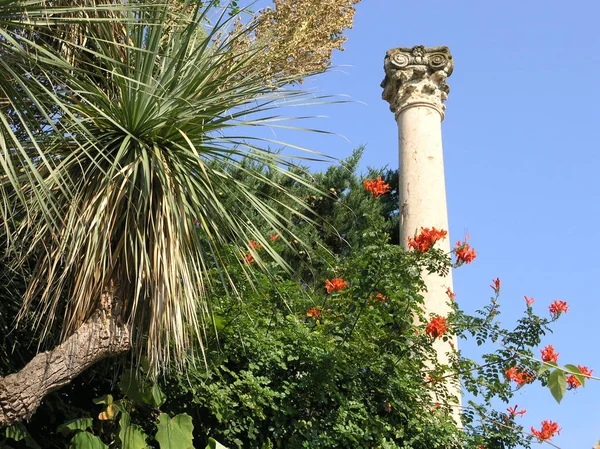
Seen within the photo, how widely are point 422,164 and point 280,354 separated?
8.65 ft

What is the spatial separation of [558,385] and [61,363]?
1.86m

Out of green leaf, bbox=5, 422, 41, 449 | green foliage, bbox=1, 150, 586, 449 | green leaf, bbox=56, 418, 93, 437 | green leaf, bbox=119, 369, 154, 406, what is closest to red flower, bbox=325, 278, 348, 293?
green foliage, bbox=1, 150, 586, 449

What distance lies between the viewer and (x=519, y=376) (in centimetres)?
543

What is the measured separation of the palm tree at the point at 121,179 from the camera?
3.73m

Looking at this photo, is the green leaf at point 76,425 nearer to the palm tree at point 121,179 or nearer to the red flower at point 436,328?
the palm tree at point 121,179

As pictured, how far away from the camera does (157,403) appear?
434 centimetres

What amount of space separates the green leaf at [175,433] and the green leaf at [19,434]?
56cm

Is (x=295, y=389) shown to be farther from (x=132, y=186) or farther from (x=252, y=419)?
(x=132, y=186)

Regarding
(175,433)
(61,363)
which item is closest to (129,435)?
(175,433)

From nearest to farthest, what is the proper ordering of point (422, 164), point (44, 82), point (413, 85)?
1. point (44, 82)
2. point (422, 164)
3. point (413, 85)

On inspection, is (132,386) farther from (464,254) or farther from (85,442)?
(464,254)

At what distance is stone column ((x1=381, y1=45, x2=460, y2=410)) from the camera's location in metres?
6.69

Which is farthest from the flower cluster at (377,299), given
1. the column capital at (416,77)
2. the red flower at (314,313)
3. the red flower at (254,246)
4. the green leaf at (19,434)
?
the column capital at (416,77)

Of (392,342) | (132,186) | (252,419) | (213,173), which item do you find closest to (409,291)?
(392,342)
